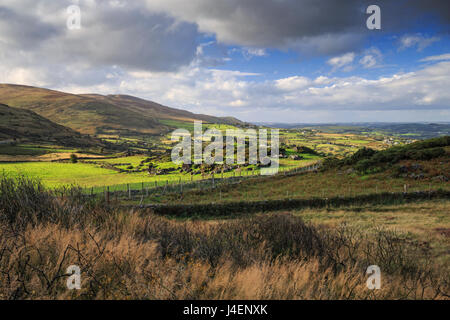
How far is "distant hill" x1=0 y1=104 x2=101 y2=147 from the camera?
10633 cm

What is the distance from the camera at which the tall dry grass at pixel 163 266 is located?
3.76 metres

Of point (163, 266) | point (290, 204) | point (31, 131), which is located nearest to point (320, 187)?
point (290, 204)

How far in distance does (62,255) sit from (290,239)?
5.23 meters

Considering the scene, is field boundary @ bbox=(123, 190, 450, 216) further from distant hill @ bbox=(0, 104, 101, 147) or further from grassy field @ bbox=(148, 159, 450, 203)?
distant hill @ bbox=(0, 104, 101, 147)

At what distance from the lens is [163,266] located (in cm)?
477

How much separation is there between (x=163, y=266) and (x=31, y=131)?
143834 millimetres

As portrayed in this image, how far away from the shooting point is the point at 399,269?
5.79m

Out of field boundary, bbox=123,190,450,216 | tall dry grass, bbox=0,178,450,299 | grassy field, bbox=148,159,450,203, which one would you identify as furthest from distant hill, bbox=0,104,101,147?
tall dry grass, bbox=0,178,450,299

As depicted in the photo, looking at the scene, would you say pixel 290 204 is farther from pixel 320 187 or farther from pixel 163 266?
pixel 163 266

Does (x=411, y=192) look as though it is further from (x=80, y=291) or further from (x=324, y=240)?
(x=80, y=291)

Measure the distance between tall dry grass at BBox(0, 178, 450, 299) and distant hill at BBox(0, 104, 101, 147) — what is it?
11439cm

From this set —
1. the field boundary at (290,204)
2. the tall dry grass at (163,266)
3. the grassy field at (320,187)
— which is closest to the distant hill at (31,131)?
the grassy field at (320,187)

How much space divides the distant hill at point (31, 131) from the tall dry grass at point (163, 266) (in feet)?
375
